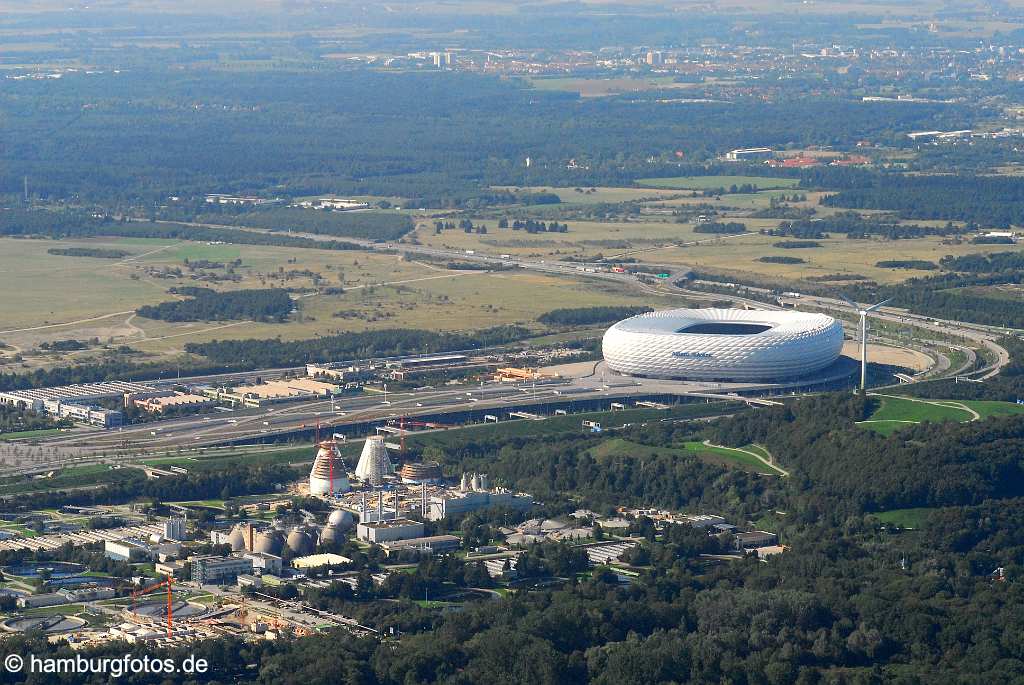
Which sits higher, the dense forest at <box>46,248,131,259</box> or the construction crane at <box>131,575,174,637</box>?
the construction crane at <box>131,575,174,637</box>

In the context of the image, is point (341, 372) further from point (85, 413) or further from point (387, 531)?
point (387, 531)

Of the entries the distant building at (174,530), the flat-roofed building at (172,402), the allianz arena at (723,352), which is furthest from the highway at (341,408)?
the distant building at (174,530)

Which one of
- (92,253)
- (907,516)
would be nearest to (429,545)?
(907,516)

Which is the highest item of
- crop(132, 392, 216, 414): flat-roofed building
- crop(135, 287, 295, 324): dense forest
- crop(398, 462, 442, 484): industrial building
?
crop(398, 462, 442, 484): industrial building

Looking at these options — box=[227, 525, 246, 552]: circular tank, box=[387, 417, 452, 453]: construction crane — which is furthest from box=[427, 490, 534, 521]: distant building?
box=[387, 417, 452, 453]: construction crane

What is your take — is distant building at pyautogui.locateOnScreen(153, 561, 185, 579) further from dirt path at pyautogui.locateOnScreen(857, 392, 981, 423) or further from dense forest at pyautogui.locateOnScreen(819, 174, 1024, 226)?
dense forest at pyautogui.locateOnScreen(819, 174, 1024, 226)
